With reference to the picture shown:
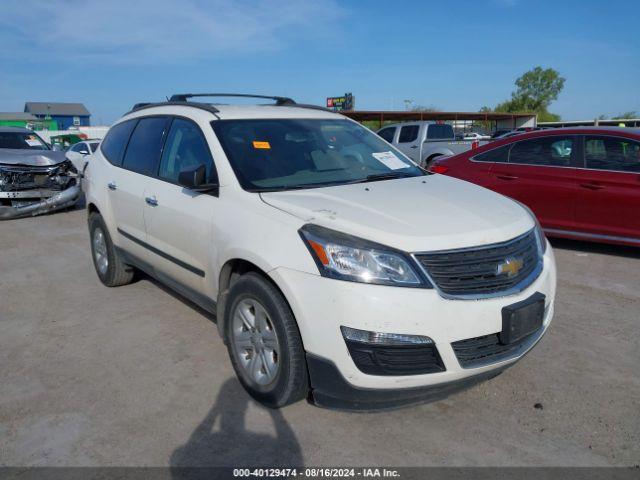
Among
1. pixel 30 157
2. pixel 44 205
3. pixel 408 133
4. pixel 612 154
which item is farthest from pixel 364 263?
pixel 408 133

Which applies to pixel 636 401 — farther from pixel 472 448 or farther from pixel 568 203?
pixel 568 203

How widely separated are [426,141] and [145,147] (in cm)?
1192

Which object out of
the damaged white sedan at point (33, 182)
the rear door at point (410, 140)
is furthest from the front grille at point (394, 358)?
the rear door at point (410, 140)

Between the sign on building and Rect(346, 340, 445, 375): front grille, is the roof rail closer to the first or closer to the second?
Rect(346, 340, 445, 375): front grille

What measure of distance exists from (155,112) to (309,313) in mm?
2920

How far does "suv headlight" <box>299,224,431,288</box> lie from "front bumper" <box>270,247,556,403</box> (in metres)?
0.04

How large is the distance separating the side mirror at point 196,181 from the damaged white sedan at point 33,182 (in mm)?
7977

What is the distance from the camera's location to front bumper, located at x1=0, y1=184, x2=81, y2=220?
10.1 m

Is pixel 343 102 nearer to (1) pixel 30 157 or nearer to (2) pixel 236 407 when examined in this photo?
(1) pixel 30 157

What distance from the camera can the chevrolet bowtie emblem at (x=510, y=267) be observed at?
291 cm

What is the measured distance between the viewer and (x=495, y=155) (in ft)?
24.9

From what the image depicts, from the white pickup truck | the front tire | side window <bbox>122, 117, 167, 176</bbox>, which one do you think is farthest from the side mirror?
the white pickup truck

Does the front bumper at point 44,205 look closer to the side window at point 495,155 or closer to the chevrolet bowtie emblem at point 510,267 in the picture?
the side window at point 495,155

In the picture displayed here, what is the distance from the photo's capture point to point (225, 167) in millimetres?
3625
